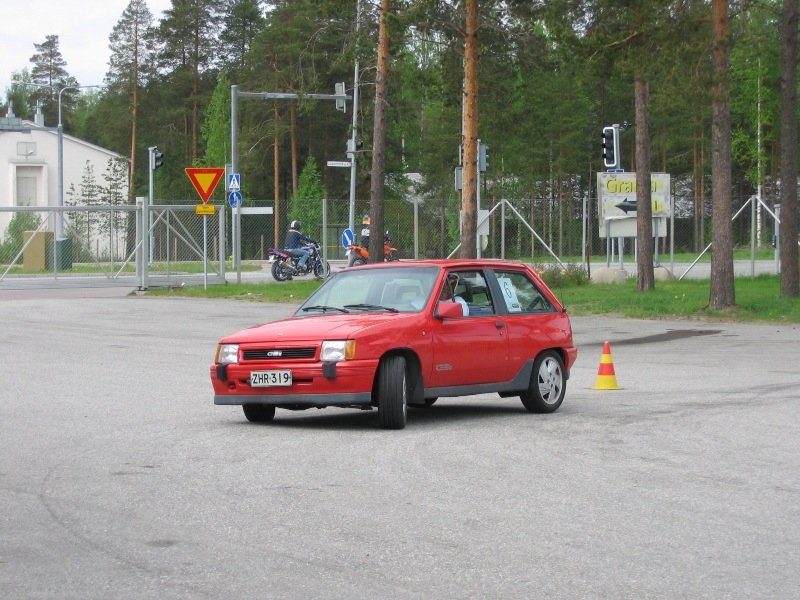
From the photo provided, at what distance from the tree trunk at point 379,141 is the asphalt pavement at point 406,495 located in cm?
2013

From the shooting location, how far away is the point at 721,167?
2705 centimetres

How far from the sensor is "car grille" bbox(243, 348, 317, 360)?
11.8 m

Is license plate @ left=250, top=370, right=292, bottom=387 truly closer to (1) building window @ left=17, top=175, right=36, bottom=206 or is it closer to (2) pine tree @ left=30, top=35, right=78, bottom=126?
(1) building window @ left=17, top=175, right=36, bottom=206

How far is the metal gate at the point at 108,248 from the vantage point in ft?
128

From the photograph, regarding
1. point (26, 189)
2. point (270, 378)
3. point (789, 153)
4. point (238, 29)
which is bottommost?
point (270, 378)

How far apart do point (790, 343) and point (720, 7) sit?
7.43 m

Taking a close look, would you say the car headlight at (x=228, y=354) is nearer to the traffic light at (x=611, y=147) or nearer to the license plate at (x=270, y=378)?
the license plate at (x=270, y=378)

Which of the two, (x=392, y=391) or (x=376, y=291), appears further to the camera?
(x=376, y=291)

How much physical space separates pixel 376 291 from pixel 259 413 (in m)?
1.47

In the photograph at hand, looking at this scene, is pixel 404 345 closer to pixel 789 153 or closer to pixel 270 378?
pixel 270 378

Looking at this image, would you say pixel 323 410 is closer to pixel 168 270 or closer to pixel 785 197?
pixel 785 197

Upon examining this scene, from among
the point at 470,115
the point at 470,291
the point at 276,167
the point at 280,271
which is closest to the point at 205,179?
the point at 280,271

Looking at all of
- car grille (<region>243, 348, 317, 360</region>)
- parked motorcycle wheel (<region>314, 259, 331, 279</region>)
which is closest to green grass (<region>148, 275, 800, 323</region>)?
parked motorcycle wheel (<region>314, 259, 331, 279</region>)

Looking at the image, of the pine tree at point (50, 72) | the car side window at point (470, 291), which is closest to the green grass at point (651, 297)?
the car side window at point (470, 291)
